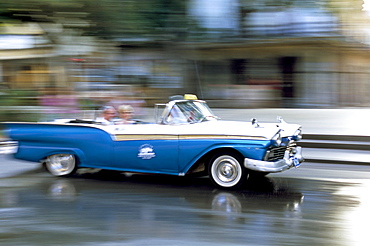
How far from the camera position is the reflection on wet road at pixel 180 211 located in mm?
4410

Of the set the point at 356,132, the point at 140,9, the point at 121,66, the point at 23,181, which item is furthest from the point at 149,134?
the point at 121,66

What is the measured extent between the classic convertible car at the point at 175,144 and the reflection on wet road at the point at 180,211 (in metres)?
0.31

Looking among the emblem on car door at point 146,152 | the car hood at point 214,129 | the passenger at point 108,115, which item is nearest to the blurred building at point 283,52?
the passenger at point 108,115

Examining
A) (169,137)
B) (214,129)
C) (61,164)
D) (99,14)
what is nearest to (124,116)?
(169,137)

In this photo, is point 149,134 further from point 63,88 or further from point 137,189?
point 63,88

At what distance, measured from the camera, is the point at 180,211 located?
5.37 metres

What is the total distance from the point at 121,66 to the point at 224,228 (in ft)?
55.8

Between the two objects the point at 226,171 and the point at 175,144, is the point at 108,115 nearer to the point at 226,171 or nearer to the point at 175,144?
the point at 175,144

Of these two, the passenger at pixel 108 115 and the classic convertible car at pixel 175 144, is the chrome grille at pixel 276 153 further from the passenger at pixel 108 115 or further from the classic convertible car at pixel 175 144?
the passenger at pixel 108 115

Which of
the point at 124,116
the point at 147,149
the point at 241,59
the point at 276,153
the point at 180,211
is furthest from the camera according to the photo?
the point at 241,59

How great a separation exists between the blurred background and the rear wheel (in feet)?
25.0

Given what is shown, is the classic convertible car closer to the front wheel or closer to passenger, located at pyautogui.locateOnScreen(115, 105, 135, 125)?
the front wheel

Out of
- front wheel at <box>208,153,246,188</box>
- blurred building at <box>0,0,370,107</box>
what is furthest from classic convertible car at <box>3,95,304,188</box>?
blurred building at <box>0,0,370,107</box>

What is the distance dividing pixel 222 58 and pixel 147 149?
1413 centimetres
